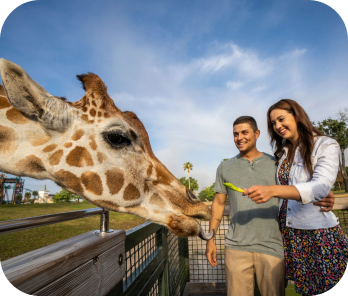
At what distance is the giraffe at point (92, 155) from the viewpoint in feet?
5.41

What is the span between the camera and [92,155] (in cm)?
176

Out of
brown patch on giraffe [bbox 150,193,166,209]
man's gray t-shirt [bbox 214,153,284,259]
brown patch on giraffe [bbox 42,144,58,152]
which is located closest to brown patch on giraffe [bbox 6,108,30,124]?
brown patch on giraffe [bbox 42,144,58,152]

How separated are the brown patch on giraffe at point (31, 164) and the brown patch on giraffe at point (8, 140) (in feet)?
0.39

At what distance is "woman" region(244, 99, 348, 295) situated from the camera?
1.63 m

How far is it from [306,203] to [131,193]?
141 cm

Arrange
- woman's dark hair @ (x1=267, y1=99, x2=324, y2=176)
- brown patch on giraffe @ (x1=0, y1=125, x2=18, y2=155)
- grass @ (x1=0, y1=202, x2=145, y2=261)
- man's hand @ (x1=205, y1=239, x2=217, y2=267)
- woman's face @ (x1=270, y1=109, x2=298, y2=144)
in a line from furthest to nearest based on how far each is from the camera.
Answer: grass @ (x1=0, y1=202, x2=145, y2=261), man's hand @ (x1=205, y1=239, x2=217, y2=267), woman's face @ (x1=270, y1=109, x2=298, y2=144), woman's dark hair @ (x1=267, y1=99, x2=324, y2=176), brown patch on giraffe @ (x1=0, y1=125, x2=18, y2=155)

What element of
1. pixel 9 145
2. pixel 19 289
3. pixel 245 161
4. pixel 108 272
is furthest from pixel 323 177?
pixel 9 145

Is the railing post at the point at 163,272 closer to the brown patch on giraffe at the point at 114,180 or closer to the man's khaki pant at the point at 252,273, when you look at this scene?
the man's khaki pant at the point at 252,273

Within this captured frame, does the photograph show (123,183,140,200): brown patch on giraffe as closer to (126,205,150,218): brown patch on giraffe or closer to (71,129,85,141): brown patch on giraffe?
(126,205,150,218): brown patch on giraffe

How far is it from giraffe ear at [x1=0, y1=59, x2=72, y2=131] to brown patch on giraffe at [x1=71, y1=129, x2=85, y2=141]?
0.31ft

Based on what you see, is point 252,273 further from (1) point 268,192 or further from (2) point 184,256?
(2) point 184,256

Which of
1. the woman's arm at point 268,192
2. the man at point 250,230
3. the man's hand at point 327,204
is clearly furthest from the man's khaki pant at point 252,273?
the woman's arm at point 268,192

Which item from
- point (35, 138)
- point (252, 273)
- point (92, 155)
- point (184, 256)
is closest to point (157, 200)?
point (92, 155)

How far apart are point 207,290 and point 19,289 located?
168 inches
